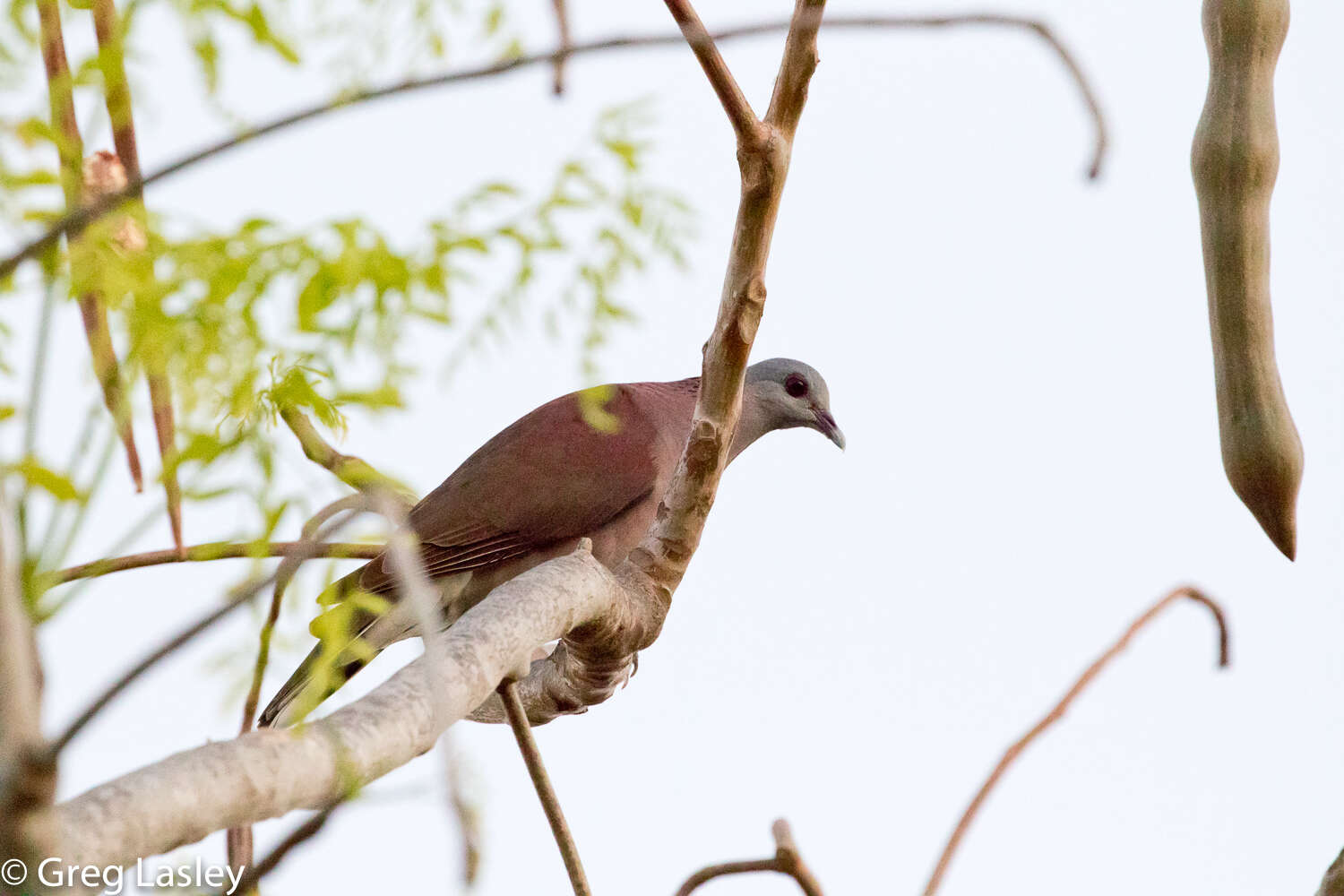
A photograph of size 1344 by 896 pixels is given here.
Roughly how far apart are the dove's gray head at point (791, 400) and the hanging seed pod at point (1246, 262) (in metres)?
2.12

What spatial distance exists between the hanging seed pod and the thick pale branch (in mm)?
770

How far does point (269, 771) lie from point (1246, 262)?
3.49 feet

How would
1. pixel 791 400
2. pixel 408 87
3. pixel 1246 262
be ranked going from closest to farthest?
pixel 408 87 < pixel 1246 262 < pixel 791 400

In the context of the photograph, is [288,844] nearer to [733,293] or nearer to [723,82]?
[723,82]

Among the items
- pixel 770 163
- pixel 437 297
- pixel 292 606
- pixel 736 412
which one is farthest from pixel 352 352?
pixel 736 412

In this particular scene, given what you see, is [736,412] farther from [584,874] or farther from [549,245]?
[549,245]

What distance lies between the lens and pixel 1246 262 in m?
1.40

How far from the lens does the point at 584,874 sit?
4.71 feet

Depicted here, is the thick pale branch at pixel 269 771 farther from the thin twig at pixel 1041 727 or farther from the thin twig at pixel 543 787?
the thin twig at pixel 1041 727

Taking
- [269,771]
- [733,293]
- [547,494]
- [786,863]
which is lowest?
[786,863]

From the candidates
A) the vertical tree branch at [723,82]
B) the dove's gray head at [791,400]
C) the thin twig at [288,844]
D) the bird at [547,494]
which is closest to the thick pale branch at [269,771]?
the thin twig at [288,844]

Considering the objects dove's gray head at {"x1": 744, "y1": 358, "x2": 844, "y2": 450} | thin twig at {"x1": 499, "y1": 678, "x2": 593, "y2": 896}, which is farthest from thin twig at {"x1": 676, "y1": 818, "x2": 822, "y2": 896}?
dove's gray head at {"x1": 744, "y1": 358, "x2": 844, "y2": 450}

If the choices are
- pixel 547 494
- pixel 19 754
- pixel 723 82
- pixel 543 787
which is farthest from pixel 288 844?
pixel 547 494

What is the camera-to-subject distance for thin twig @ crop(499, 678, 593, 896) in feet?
4.73
